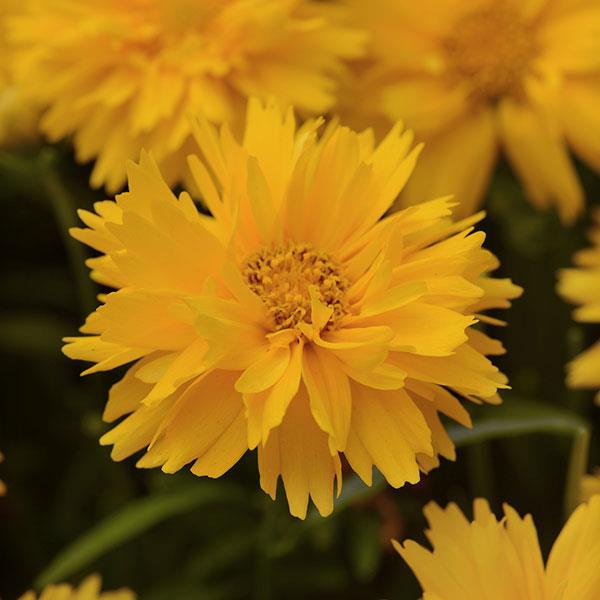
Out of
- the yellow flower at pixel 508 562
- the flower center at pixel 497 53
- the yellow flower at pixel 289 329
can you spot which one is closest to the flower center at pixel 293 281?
the yellow flower at pixel 289 329

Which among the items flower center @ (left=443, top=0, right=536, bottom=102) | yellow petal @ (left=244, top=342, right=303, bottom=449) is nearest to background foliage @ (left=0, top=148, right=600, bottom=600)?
flower center @ (left=443, top=0, right=536, bottom=102)

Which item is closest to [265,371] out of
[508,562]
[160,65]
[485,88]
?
[508,562]

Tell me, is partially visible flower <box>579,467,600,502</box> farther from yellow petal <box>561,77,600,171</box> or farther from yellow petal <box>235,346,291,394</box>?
yellow petal <box>561,77,600,171</box>

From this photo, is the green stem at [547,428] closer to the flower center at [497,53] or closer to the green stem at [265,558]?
the green stem at [265,558]

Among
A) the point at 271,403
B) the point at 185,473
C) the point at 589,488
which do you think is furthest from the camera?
the point at 185,473

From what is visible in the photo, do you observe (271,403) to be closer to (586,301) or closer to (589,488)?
(589,488)
